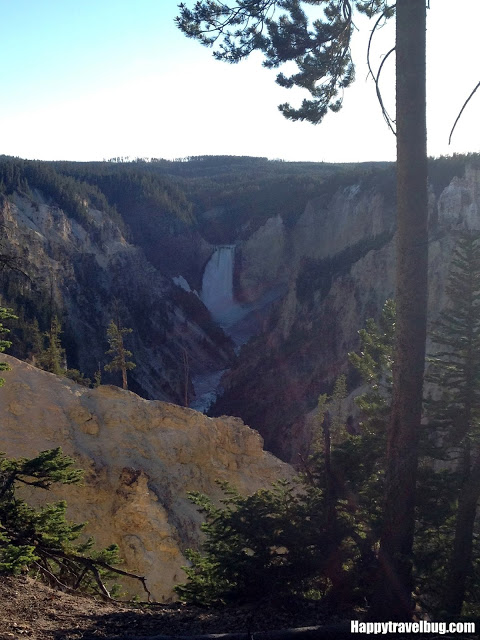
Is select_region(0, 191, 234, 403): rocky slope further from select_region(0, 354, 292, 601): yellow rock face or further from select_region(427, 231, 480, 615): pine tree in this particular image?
select_region(427, 231, 480, 615): pine tree

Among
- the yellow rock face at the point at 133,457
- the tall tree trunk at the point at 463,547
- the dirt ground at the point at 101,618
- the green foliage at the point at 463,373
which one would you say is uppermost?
the green foliage at the point at 463,373

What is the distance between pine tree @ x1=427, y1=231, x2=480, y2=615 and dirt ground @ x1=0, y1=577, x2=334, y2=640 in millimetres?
1326

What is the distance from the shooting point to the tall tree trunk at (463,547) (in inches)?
215

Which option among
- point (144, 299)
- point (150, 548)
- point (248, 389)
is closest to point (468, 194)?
Answer: point (248, 389)

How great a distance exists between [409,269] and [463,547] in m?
2.48

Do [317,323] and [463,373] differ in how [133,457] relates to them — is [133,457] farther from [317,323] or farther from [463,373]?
[317,323]

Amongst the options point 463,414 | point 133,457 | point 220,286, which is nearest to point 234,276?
point 220,286

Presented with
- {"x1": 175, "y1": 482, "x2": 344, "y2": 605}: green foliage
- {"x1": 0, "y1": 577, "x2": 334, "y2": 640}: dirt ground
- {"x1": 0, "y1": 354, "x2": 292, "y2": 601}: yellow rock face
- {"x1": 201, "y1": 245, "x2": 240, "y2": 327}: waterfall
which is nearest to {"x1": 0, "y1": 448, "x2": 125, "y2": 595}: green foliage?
{"x1": 0, "y1": 577, "x2": 334, "y2": 640}: dirt ground

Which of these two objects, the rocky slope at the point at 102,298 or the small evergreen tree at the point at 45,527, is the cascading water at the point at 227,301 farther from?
the small evergreen tree at the point at 45,527

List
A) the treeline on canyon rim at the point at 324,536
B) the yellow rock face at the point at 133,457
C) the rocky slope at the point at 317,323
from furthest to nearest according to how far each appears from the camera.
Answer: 1. the rocky slope at the point at 317,323
2. the yellow rock face at the point at 133,457
3. the treeline on canyon rim at the point at 324,536

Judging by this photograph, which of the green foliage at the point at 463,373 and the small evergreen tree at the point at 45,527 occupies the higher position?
the green foliage at the point at 463,373

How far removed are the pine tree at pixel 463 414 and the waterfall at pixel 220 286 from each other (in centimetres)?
4924

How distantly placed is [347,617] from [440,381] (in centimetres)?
386

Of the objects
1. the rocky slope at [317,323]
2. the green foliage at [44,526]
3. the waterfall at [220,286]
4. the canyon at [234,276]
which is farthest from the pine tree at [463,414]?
the waterfall at [220,286]
